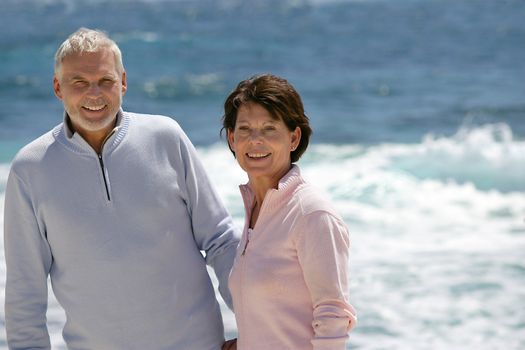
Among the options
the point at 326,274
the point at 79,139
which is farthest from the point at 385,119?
the point at 326,274

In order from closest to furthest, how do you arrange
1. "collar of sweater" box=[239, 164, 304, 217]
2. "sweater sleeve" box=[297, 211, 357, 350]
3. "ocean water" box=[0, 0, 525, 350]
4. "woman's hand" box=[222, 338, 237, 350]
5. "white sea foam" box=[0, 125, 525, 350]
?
"sweater sleeve" box=[297, 211, 357, 350] → "collar of sweater" box=[239, 164, 304, 217] → "woman's hand" box=[222, 338, 237, 350] → "white sea foam" box=[0, 125, 525, 350] → "ocean water" box=[0, 0, 525, 350]

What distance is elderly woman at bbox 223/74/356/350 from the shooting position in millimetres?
2217

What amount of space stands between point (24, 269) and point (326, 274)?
2.97 feet

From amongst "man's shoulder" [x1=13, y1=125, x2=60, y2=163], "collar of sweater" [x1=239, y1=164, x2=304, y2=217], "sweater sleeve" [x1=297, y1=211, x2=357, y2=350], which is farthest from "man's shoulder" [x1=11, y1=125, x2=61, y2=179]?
"sweater sleeve" [x1=297, y1=211, x2=357, y2=350]

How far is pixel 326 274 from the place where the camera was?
2201 millimetres

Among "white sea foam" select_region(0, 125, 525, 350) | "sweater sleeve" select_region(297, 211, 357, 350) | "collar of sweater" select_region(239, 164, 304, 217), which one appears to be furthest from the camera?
"white sea foam" select_region(0, 125, 525, 350)

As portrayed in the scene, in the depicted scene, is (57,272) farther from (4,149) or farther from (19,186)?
(4,149)

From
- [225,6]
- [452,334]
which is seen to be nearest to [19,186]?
[452,334]

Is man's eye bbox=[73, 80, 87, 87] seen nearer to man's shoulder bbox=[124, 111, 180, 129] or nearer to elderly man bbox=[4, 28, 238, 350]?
elderly man bbox=[4, 28, 238, 350]

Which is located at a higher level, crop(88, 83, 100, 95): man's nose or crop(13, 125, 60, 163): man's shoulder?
crop(88, 83, 100, 95): man's nose

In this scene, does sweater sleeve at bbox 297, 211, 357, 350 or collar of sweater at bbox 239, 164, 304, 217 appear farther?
collar of sweater at bbox 239, 164, 304, 217

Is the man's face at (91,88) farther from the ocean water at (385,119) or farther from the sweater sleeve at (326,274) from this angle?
the ocean water at (385,119)

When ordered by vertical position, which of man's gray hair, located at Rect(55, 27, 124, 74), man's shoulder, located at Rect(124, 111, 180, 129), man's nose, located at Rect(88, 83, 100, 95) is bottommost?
man's shoulder, located at Rect(124, 111, 180, 129)

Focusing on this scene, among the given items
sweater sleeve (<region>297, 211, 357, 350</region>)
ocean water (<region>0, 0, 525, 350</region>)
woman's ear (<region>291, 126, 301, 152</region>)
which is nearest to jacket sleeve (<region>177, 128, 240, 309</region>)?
woman's ear (<region>291, 126, 301, 152</region>)
